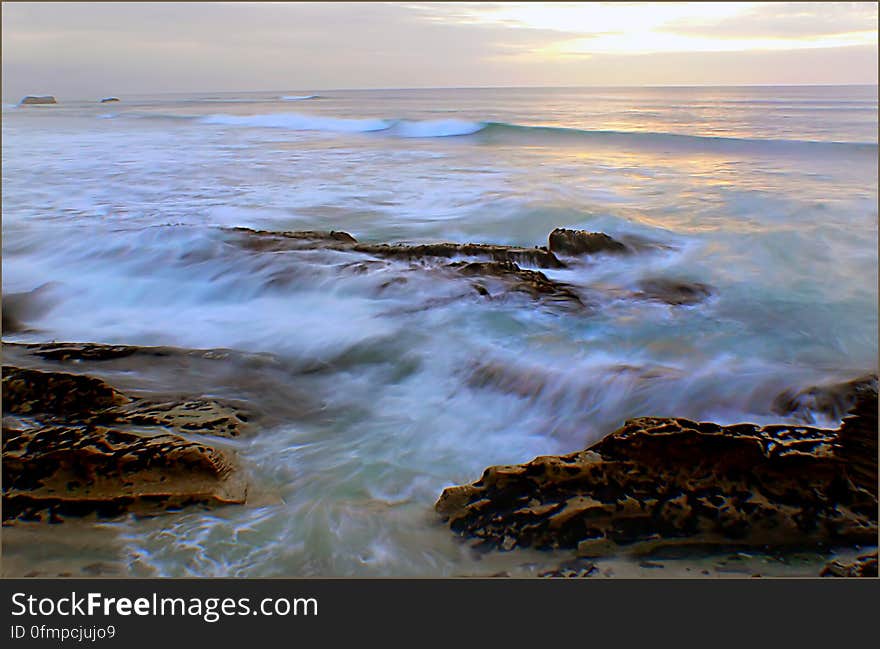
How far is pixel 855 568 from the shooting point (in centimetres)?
208

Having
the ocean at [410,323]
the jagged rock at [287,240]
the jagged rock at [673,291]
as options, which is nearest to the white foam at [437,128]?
the ocean at [410,323]

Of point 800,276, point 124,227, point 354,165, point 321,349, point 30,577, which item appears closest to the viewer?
point 30,577

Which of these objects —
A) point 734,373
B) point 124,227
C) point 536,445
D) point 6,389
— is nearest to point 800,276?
point 734,373

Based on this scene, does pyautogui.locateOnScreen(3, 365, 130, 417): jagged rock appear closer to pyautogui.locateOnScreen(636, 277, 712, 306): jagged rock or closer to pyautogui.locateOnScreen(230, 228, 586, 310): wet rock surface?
pyautogui.locateOnScreen(230, 228, 586, 310): wet rock surface

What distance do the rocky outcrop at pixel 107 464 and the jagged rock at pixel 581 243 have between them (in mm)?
3475

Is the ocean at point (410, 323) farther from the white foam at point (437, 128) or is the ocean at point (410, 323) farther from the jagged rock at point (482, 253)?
the white foam at point (437, 128)

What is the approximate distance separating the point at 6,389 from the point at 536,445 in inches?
90.4

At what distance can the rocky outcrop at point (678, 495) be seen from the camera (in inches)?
85.7

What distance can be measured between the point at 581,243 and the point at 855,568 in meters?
3.80

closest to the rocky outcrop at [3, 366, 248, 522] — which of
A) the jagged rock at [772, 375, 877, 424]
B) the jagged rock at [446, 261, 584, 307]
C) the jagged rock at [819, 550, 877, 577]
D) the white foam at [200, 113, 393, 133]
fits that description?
the jagged rock at [819, 550, 877, 577]

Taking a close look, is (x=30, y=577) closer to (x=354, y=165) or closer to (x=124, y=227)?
(x=124, y=227)

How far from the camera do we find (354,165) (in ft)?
40.1

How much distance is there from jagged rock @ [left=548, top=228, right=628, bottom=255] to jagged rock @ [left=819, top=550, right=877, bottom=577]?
143 inches

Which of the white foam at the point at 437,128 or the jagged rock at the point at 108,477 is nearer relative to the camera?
the jagged rock at the point at 108,477
